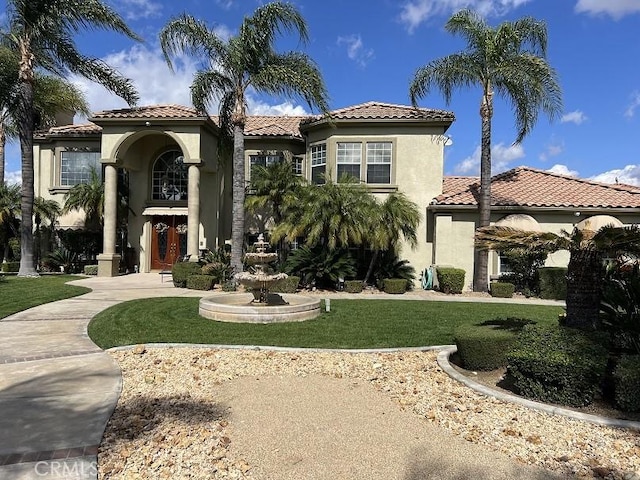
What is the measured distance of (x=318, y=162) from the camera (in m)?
22.7

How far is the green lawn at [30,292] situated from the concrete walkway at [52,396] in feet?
4.65

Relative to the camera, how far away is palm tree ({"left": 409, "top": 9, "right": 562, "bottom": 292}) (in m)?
18.0

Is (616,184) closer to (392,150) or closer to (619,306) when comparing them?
(392,150)

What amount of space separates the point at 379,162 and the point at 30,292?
15.3m

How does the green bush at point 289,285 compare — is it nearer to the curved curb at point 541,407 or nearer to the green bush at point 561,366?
the curved curb at point 541,407

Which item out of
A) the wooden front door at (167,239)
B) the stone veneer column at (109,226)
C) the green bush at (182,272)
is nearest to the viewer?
the green bush at (182,272)

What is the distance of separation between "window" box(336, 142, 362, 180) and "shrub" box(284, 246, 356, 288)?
456 centimetres

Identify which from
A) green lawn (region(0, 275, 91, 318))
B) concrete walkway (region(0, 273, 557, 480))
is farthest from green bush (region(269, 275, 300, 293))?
concrete walkway (region(0, 273, 557, 480))

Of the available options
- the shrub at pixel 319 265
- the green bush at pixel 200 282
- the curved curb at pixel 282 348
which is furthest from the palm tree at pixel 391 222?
the curved curb at pixel 282 348

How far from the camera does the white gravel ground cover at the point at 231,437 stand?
4445mm

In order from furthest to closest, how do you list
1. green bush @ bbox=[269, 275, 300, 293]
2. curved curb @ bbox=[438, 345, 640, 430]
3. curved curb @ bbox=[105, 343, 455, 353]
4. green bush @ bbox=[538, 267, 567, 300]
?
1. green bush @ bbox=[538, 267, 567, 300]
2. green bush @ bbox=[269, 275, 300, 293]
3. curved curb @ bbox=[105, 343, 455, 353]
4. curved curb @ bbox=[438, 345, 640, 430]

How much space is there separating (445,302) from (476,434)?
466 inches

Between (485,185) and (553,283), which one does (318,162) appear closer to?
(485,185)

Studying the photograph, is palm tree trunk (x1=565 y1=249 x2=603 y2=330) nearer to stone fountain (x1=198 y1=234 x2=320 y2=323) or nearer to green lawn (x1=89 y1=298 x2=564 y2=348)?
green lawn (x1=89 y1=298 x2=564 y2=348)
